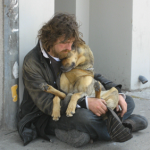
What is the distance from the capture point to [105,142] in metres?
2.33

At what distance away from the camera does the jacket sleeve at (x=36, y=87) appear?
2.23 meters

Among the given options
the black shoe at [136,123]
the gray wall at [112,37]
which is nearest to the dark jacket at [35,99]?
the black shoe at [136,123]

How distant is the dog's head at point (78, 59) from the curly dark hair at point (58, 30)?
0.50ft

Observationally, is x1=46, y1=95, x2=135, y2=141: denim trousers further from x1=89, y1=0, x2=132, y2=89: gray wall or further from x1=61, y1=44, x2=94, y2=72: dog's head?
x1=89, y1=0, x2=132, y2=89: gray wall

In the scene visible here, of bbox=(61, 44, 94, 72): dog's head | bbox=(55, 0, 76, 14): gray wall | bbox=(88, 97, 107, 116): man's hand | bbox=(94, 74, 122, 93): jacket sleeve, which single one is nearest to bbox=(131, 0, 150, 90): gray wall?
bbox=(55, 0, 76, 14): gray wall

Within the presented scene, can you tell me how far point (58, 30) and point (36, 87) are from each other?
667mm

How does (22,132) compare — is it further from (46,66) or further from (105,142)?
(105,142)

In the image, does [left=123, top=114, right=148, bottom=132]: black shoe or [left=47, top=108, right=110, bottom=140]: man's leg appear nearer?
[left=47, top=108, right=110, bottom=140]: man's leg

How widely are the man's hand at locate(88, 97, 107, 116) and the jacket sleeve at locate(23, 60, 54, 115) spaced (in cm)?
42

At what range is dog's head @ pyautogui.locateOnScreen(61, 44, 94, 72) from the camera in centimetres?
242

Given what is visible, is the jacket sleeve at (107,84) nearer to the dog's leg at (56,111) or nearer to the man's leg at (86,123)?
the man's leg at (86,123)

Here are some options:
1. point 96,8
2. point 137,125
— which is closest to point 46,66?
point 137,125

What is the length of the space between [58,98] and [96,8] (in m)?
3.67

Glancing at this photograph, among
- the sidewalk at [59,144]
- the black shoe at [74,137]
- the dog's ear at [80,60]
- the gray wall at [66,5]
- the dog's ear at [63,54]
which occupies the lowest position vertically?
the sidewalk at [59,144]
